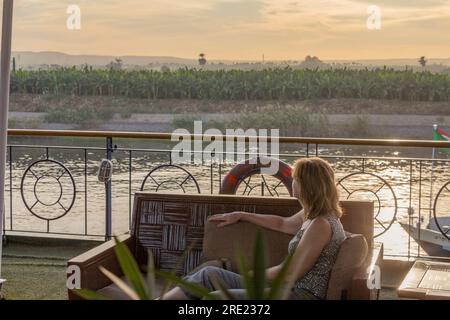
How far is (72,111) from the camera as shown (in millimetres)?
28266

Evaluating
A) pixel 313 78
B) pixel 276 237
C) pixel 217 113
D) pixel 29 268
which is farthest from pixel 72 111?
pixel 276 237

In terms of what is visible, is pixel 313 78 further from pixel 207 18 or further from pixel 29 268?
pixel 29 268

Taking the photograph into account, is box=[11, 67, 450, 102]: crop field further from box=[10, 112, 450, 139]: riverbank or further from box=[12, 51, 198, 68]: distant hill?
box=[10, 112, 450, 139]: riverbank

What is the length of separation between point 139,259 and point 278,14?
3042 cm

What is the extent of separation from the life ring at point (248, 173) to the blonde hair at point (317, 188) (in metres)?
1.74

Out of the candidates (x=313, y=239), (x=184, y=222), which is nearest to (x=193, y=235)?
(x=184, y=222)

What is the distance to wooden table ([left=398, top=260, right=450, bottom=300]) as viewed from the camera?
2.47 m

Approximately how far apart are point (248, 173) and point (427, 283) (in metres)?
2.00

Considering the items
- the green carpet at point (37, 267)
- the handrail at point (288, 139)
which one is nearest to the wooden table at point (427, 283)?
the handrail at point (288, 139)

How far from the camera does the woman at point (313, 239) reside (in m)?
2.57

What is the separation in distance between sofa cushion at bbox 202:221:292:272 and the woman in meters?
0.25

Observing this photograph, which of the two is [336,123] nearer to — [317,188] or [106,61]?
[106,61]

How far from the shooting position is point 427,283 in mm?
2607

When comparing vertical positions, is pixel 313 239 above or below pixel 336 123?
below
